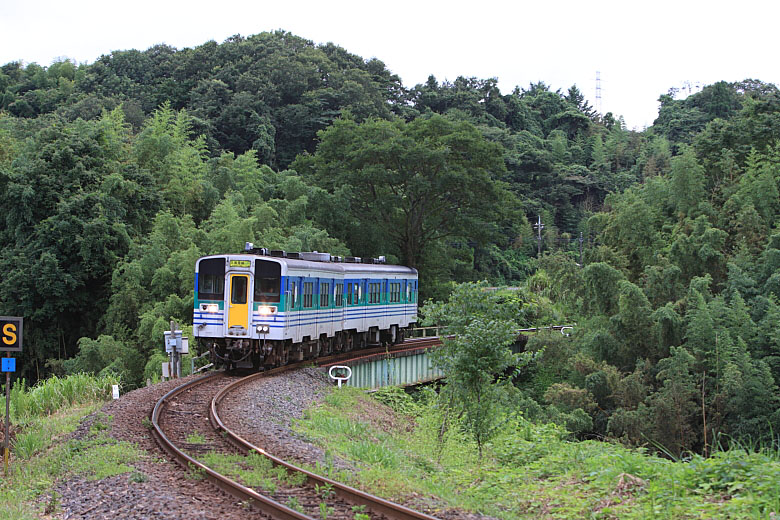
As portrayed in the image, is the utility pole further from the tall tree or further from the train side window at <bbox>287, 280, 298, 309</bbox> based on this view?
the train side window at <bbox>287, 280, 298, 309</bbox>

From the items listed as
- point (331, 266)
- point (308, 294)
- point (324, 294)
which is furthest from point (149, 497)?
point (331, 266)

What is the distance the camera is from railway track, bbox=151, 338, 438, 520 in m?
6.78

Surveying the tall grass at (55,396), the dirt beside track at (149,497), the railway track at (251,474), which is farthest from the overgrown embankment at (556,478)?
the tall grass at (55,396)

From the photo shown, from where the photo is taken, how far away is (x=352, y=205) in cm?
3475

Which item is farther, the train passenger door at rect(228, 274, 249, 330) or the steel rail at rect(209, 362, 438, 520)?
the train passenger door at rect(228, 274, 249, 330)

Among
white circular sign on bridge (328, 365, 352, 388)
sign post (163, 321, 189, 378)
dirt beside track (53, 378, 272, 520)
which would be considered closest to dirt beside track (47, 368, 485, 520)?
dirt beside track (53, 378, 272, 520)

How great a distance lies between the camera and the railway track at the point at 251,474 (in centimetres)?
678

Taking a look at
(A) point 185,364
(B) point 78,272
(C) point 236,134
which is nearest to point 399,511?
(A) point 185,364

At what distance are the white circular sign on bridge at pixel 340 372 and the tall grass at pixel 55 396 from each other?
471 cm

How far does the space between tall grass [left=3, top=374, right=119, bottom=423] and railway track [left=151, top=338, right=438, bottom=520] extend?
244cm

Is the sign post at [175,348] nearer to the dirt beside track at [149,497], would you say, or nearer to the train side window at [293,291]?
the train side window at [293,291]

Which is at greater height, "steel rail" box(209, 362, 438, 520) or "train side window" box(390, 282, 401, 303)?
"train side window" box(390, 282, 401, 303)

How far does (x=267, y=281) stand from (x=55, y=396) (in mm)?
4568

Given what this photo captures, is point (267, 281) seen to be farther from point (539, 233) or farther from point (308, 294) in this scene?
point (539, 233)
